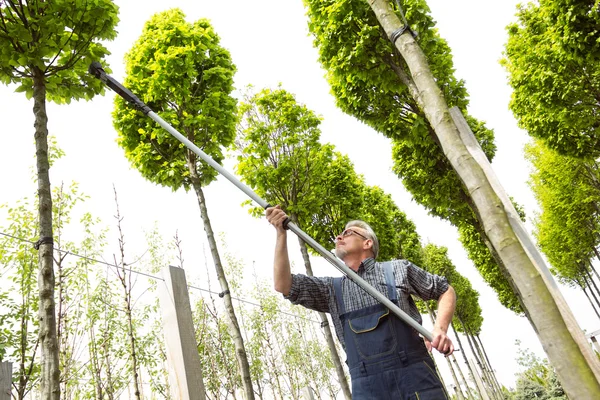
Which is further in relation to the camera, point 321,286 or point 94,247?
point 94,247

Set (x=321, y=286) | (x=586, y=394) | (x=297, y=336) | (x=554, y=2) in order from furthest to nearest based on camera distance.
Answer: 1. (x=297, y=336)
2. (x=554, y=2)
3. (x=586, y=394)
4. (x=321, y=286)

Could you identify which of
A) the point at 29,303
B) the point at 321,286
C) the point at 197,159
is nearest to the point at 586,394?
the point at 321,286

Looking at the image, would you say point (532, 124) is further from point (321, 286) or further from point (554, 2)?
point (321, 286)

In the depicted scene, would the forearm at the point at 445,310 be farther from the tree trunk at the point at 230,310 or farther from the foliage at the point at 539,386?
the foliage at the point at 539,386

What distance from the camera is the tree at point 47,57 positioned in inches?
130

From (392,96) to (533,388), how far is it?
56.3 feet

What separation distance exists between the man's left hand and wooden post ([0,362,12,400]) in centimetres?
370

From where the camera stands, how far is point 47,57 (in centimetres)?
396

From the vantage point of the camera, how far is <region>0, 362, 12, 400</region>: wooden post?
3.59 m

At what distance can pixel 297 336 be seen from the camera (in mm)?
28766

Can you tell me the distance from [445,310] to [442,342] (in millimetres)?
263

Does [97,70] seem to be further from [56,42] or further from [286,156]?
[286,156]

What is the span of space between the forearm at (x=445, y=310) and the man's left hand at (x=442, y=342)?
0.05 meters

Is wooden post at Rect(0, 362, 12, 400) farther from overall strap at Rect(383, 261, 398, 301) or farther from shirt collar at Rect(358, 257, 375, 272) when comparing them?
overall strap at Rect(383, 261, 398, 301)
